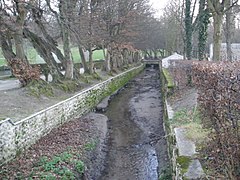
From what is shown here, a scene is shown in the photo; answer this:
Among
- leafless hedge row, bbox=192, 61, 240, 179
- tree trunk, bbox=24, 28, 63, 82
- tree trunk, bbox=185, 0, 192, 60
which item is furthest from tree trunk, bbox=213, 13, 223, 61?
leafless hedge row, bbox=192, 61, 240, 179

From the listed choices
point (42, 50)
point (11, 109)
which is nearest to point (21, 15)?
point (42, 50)

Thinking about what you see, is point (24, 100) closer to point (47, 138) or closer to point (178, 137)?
point (47, 138)

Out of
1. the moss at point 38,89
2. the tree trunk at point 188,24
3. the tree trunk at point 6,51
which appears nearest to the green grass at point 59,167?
the moss at point 38,89

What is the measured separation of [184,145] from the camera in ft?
25.4

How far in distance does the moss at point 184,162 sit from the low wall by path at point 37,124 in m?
4.94

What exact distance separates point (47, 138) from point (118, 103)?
11.3 m

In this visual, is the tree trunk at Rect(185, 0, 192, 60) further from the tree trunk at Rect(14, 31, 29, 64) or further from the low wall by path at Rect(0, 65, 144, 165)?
the tree trunk at Rect(14, 31, 29, 64)

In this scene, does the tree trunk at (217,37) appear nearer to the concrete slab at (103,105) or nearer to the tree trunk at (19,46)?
the concrete slab at (103,105)

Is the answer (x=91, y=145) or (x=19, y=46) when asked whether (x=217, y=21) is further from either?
(x=19, y=46)

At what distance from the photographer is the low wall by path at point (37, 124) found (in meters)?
9.07

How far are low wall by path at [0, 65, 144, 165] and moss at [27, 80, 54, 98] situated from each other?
4.79 feet

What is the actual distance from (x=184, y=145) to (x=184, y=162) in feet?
3.68

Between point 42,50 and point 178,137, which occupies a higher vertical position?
point 42,50

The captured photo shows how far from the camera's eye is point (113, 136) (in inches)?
559
